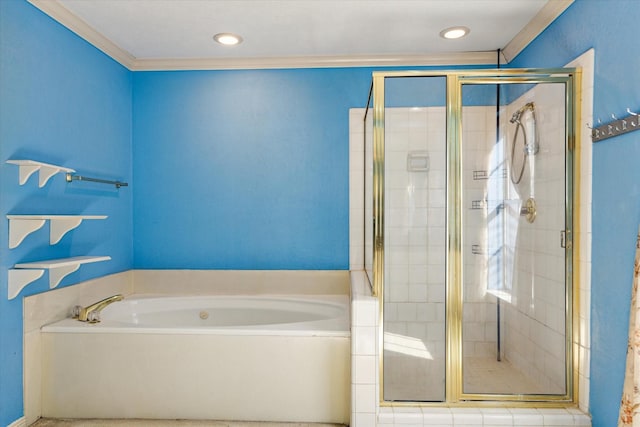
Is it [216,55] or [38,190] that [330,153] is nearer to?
[216,55]

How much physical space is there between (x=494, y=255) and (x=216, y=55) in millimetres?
2414

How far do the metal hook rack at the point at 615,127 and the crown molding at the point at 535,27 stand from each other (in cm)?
72

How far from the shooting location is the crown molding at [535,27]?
2.28 m

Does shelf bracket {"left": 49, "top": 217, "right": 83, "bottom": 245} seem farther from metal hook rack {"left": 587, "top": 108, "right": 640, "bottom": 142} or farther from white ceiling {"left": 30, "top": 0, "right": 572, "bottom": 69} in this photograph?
metal hook rack {"left": 587, "top": 108, "right": 640, "bottom": 142}

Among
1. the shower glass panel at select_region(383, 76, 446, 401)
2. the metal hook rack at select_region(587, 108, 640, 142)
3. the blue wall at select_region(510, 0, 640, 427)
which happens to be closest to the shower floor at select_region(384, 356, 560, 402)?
the shower glass panel at select_region(383, 76, 446, 401)

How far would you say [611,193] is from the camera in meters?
1.88

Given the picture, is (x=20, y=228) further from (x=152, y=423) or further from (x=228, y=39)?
(x=228, y=39)

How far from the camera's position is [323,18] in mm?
2559

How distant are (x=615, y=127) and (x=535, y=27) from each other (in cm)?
107

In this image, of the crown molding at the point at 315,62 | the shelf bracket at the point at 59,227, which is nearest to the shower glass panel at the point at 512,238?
A: the crown molding at the point at 315,62

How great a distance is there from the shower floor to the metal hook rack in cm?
120

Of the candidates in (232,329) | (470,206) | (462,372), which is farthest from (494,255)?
(232,329)

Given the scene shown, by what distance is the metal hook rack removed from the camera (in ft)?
5.60

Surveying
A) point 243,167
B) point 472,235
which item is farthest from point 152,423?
point 472,235
